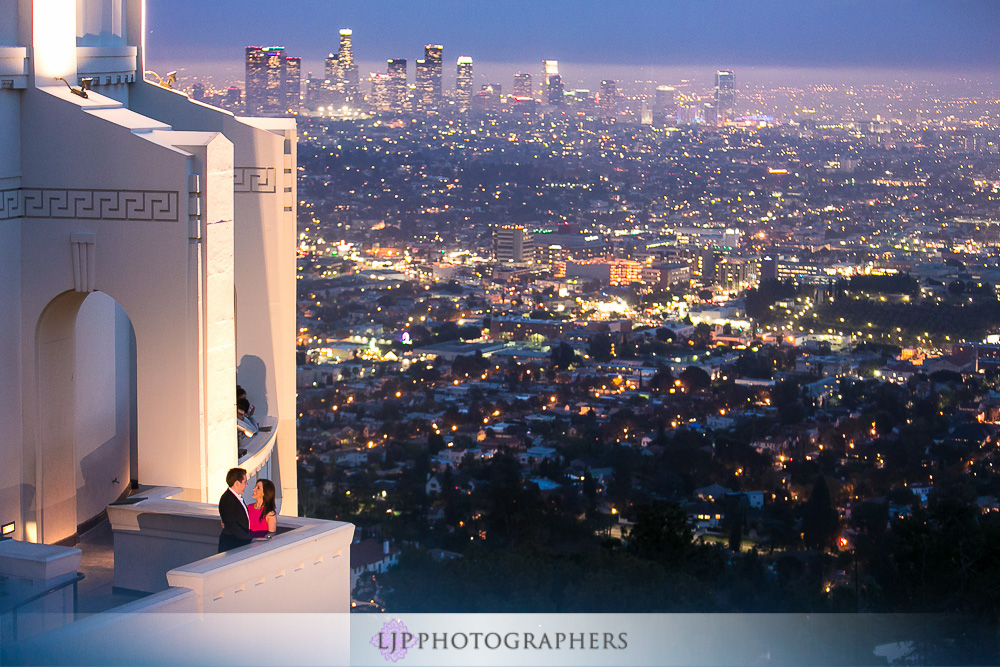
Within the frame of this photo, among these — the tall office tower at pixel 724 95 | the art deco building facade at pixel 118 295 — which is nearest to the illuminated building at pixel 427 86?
the tall office tower at pixel 724 95

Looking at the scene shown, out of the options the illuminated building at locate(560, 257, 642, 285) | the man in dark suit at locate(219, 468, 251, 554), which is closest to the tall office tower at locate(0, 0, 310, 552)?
the man in dark suit at locate(219, 468, 251, 554)

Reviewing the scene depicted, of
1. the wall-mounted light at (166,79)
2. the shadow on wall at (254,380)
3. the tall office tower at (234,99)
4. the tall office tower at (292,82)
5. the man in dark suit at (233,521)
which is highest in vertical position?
the tall office tower at (292,82)

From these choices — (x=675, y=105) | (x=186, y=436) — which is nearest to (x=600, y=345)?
(x=675, y=105)

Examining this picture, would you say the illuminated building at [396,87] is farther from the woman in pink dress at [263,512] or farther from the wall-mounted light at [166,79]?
the woman in pink dress at [263,512]

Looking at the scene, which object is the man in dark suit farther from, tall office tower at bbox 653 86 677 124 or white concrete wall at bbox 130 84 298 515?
tall office tower at bbox 653 86 677 124

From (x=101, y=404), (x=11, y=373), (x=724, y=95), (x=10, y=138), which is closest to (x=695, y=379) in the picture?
(x=724, y=95)

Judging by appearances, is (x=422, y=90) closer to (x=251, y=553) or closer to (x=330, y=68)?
(x=330, y=68)

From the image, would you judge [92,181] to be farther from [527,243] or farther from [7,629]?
[527,243]
